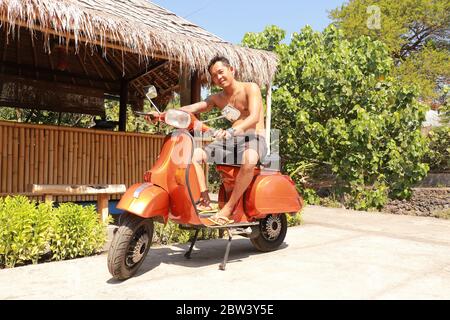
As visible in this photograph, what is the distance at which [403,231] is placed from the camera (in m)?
6.05

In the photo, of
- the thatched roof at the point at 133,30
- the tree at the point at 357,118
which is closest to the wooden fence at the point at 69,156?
the thatched roof at the point at 133,30

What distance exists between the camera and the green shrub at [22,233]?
12.0 feet

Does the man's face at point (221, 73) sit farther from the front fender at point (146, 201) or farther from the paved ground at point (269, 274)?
the paved ground at point (269, 274)

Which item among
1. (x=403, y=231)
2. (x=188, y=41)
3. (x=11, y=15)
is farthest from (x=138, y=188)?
(x=403, y=231)

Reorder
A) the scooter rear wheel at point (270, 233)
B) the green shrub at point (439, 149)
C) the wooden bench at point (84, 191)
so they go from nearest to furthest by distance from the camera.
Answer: the scooter rear wheel at point (270, 233) < the wooden bench at point (84, 191) < the green shrub at point (439, 149)

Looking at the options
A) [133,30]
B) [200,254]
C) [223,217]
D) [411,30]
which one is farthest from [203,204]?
[411,30]

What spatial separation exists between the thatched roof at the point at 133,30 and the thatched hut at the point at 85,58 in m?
0.01

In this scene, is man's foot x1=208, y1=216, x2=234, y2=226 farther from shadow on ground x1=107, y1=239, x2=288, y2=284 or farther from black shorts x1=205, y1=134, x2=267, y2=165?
black shorts x1=205, y1=134, x2=267, y2=165

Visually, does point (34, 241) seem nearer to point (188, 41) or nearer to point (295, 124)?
point (188, 41)

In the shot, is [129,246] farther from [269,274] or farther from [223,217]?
[269,274]

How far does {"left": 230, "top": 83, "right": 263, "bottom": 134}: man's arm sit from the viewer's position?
3865 millimetres

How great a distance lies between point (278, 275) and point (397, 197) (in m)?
8.22

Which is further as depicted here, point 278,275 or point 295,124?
point 295,124

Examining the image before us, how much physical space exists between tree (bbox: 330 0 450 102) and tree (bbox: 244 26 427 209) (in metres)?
10.3
